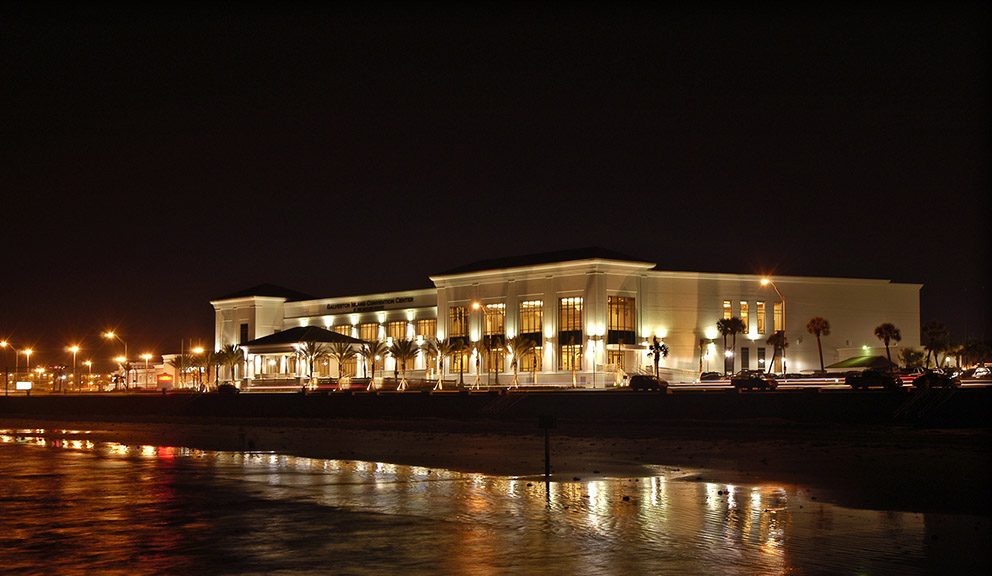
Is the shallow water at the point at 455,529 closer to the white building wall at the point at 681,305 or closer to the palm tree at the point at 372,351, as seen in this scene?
the white building wall at the point at 681,305

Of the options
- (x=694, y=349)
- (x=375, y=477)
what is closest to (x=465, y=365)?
(x=694, y=349)

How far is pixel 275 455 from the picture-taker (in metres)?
38.8

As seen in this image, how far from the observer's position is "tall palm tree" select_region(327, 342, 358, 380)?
10144 cm

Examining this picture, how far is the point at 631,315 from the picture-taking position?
301 feet

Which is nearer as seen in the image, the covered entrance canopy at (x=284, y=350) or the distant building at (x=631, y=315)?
the distant building at (x=631, y=315)

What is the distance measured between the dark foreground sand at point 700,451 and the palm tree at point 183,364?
6444cm

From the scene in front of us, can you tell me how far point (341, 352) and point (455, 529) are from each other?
83.6 meters

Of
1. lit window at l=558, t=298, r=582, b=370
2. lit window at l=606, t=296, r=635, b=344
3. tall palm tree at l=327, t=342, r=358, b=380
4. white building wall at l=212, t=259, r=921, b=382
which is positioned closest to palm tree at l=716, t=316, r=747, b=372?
white building wall at l=212, t=259, r=921, b=382

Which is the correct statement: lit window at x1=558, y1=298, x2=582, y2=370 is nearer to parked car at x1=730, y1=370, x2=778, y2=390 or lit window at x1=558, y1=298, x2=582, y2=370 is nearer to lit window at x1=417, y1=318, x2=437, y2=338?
lit window at x1=417, y1=318, x2=437, y2=338

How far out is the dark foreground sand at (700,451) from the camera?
1007 inches

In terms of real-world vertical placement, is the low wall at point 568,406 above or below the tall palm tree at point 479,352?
below

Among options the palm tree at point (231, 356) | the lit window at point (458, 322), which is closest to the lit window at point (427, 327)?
the lit window at point (458, 322)

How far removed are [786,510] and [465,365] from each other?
261 ft

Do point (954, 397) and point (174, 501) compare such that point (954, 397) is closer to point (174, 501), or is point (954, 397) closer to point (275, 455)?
point (275, 455)
